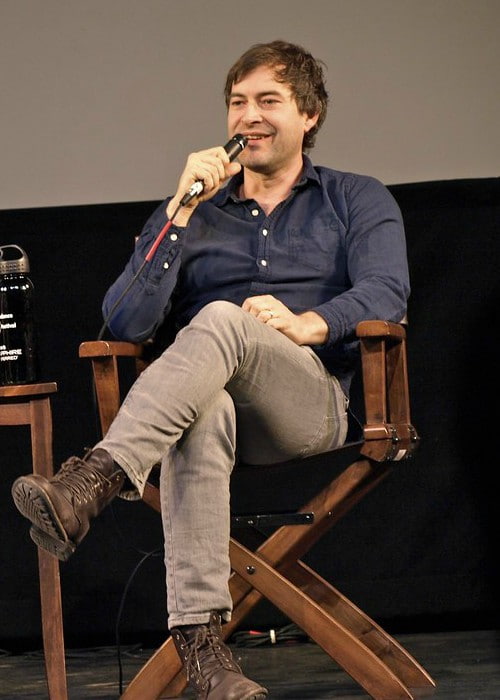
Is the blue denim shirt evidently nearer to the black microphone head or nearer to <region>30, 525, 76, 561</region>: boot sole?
the black microphone head

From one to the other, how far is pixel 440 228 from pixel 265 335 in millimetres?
1097

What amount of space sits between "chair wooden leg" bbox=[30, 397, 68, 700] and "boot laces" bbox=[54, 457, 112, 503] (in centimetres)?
39

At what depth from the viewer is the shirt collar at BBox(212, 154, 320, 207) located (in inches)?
108

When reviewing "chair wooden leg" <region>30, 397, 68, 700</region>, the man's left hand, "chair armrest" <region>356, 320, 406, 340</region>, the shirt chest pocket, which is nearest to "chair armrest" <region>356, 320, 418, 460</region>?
"chair armrest" <region>356, 320, 406, 340</region>

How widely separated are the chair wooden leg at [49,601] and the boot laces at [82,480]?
389mm

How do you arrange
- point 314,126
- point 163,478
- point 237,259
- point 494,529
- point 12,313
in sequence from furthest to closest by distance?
point 494,529 → point 314,126 → point 237,259 → point 12,313 → point 163,478

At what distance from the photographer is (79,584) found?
125 inches

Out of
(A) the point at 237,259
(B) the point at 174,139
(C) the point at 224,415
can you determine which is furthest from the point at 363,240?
(B) the point at 174,139

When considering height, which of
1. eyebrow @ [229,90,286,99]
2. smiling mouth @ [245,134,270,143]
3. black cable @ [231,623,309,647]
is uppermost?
eyebrow @ [229,90,286,99]

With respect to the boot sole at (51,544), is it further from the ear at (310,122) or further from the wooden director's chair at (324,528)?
the ear at (310,122)

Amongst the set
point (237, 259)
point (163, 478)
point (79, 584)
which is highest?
point (237, 259)

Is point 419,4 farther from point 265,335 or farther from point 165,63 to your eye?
point 265,335

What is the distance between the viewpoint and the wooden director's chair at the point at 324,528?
2.27 m

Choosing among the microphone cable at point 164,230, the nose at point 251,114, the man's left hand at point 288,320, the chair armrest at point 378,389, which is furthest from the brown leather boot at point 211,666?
the nose at point 251,114
